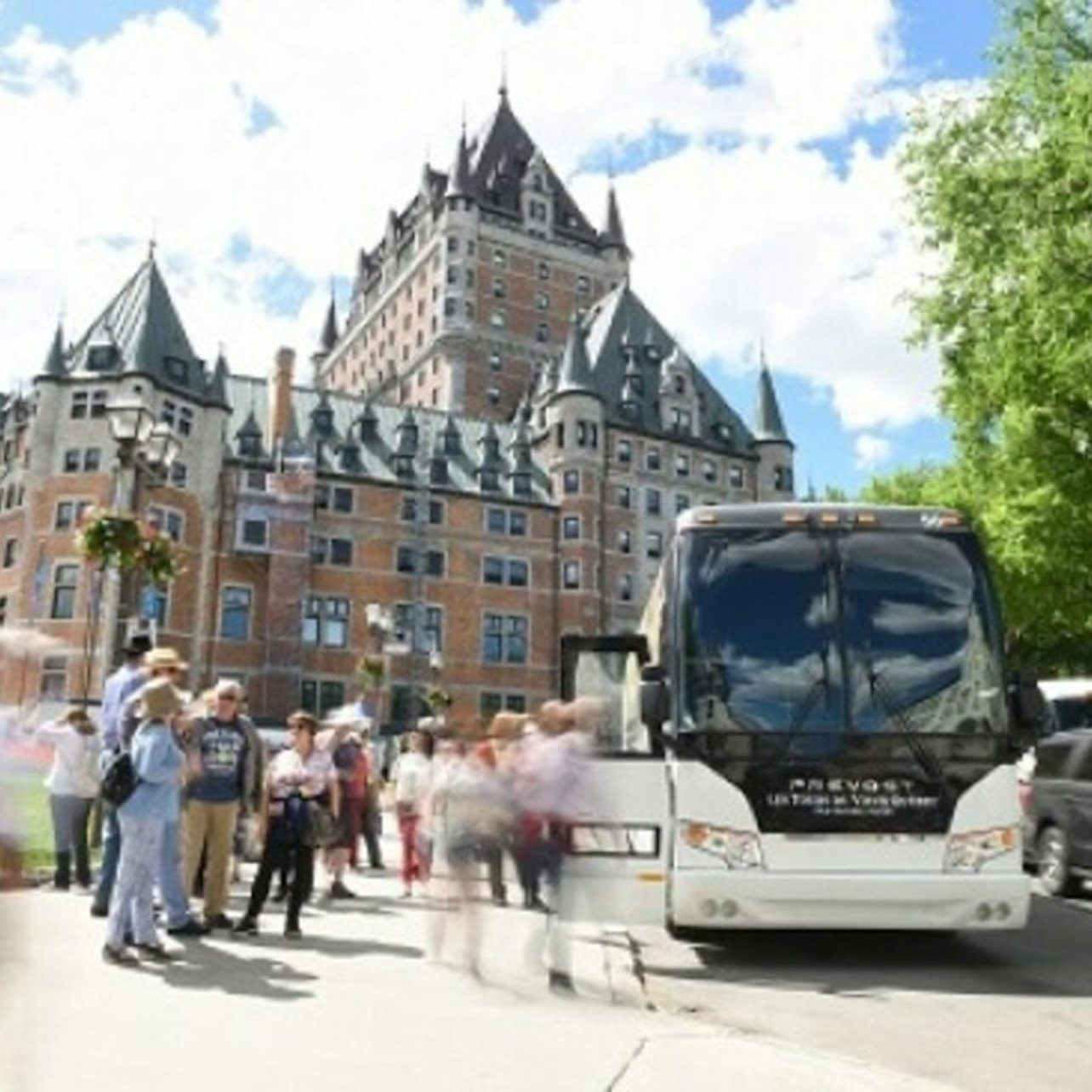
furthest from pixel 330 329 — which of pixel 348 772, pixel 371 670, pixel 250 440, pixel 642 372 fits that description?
pixel 348 772

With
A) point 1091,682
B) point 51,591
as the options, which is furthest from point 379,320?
point 1091,682

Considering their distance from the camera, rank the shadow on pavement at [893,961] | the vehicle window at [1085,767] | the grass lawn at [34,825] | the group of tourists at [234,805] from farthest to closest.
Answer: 1. the vehicle window at [1085,767]
2. the group of tourists at [234,805]
3. the shadow on pavement at [893,961]
4. the grass lawn at [34,825]

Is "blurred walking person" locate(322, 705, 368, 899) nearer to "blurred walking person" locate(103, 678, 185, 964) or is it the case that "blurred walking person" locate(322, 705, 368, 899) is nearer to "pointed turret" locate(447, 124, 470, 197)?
"blurred walking person" locate(103, 678, 185, 964)

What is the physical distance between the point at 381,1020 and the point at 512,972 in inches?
81.1

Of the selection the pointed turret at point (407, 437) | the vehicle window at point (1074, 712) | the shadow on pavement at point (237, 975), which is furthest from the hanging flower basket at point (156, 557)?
the pointed turret at point (407, 437)

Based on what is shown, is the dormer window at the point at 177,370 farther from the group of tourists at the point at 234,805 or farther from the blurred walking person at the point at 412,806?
the group of tourists at the point at 234,805

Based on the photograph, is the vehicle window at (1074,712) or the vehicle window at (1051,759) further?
the vehicle window at (1074,712)

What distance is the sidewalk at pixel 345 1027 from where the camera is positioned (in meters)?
5.75

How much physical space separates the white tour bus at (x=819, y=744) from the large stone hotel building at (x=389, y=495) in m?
34.3

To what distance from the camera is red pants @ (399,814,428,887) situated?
14.1 metres

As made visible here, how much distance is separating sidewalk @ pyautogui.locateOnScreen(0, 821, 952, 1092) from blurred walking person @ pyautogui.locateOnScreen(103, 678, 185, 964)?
1.02 ft

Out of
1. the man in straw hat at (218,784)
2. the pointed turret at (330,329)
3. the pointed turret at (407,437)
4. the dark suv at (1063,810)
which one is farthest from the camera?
the pointed turret at (330,329)

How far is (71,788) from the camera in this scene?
504 inches

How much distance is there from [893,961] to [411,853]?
5939 millimetres
